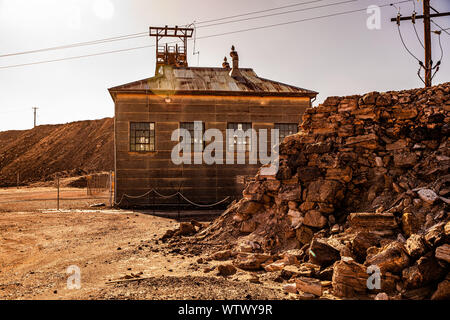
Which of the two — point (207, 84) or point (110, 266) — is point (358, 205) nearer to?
point (110, 266)

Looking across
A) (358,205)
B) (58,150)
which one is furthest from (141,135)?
(58,150)

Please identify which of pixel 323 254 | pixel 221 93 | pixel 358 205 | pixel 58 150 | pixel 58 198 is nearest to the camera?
pixel 323 254

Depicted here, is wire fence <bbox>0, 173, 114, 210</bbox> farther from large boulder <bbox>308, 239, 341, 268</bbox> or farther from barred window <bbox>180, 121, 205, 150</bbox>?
large boulder <bbox>308, 239, 341, 268</bbox>

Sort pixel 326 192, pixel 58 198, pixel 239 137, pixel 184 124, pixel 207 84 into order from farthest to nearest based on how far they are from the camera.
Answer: pixel 207 84 → pixel 239 137 → pixel 184 124 → pixel 58 198 → pixel 326 192

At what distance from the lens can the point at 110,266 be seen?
675 centimetres

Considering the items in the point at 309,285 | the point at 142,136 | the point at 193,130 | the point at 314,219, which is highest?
the point at 193,130

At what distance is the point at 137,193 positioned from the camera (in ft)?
56.3

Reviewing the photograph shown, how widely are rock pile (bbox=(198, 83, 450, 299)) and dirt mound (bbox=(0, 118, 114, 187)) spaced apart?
44188mm

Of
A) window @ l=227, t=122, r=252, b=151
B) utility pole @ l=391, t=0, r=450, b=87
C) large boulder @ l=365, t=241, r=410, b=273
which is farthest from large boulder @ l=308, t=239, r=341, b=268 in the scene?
window @ l=227, t=122, r=252, b=151

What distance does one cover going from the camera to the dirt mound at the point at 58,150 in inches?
2002

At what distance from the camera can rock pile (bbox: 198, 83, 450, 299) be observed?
4.52 m

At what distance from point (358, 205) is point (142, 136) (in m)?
13.6

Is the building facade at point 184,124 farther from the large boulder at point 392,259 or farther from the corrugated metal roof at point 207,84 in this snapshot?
the large boulder at point 392,259
